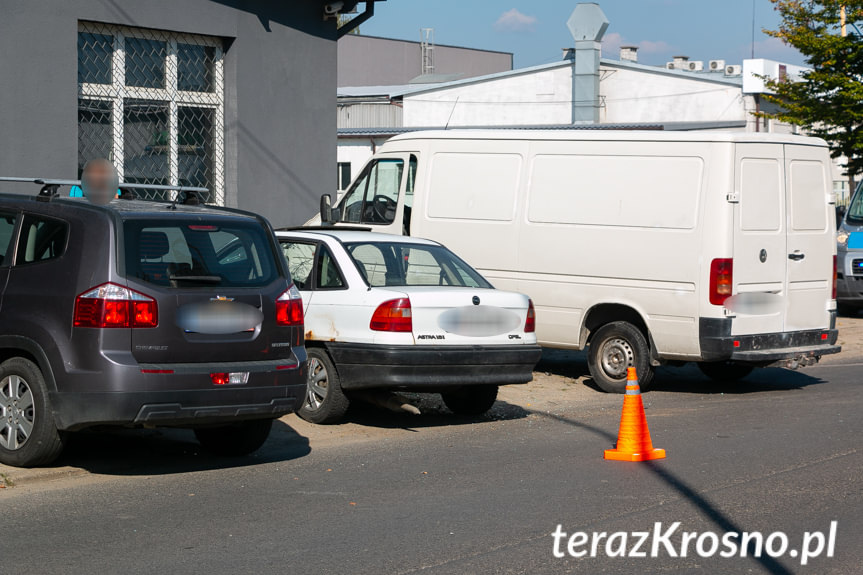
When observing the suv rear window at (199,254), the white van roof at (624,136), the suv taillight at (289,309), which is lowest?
the suv taillight at (289,309)

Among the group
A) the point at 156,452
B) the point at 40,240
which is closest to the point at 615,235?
the point at 156,452

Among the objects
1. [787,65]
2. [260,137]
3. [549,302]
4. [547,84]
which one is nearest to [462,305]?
[549,302]

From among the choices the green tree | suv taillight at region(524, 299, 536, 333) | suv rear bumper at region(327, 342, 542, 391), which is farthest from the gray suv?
the green tree

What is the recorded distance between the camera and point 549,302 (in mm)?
12719

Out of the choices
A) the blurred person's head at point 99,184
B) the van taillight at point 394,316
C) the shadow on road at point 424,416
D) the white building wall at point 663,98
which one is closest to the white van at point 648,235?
the shadow on road at point 424,416

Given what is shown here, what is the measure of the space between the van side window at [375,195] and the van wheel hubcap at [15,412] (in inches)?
265

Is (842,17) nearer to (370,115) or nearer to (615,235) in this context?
(615,235)

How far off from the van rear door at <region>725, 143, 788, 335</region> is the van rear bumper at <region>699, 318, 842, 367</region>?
0.35ft

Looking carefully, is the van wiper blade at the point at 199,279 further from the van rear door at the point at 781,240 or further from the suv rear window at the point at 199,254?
the van rear door at the point at 781,240

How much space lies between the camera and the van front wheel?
12164 mm

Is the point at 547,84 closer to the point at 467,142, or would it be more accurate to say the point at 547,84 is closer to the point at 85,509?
the point at 467,142

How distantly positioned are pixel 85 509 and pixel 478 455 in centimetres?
301

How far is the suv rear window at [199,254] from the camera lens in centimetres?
745

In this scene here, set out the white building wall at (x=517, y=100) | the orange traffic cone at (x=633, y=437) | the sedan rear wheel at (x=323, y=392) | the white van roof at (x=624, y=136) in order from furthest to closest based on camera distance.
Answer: the white building wall at (x=517, y=100)
the white van roof at (x=624, y=136)
the sedan rear wheel at (x=323, y=392)
the orange traffic cone at (x=633, y=437)
